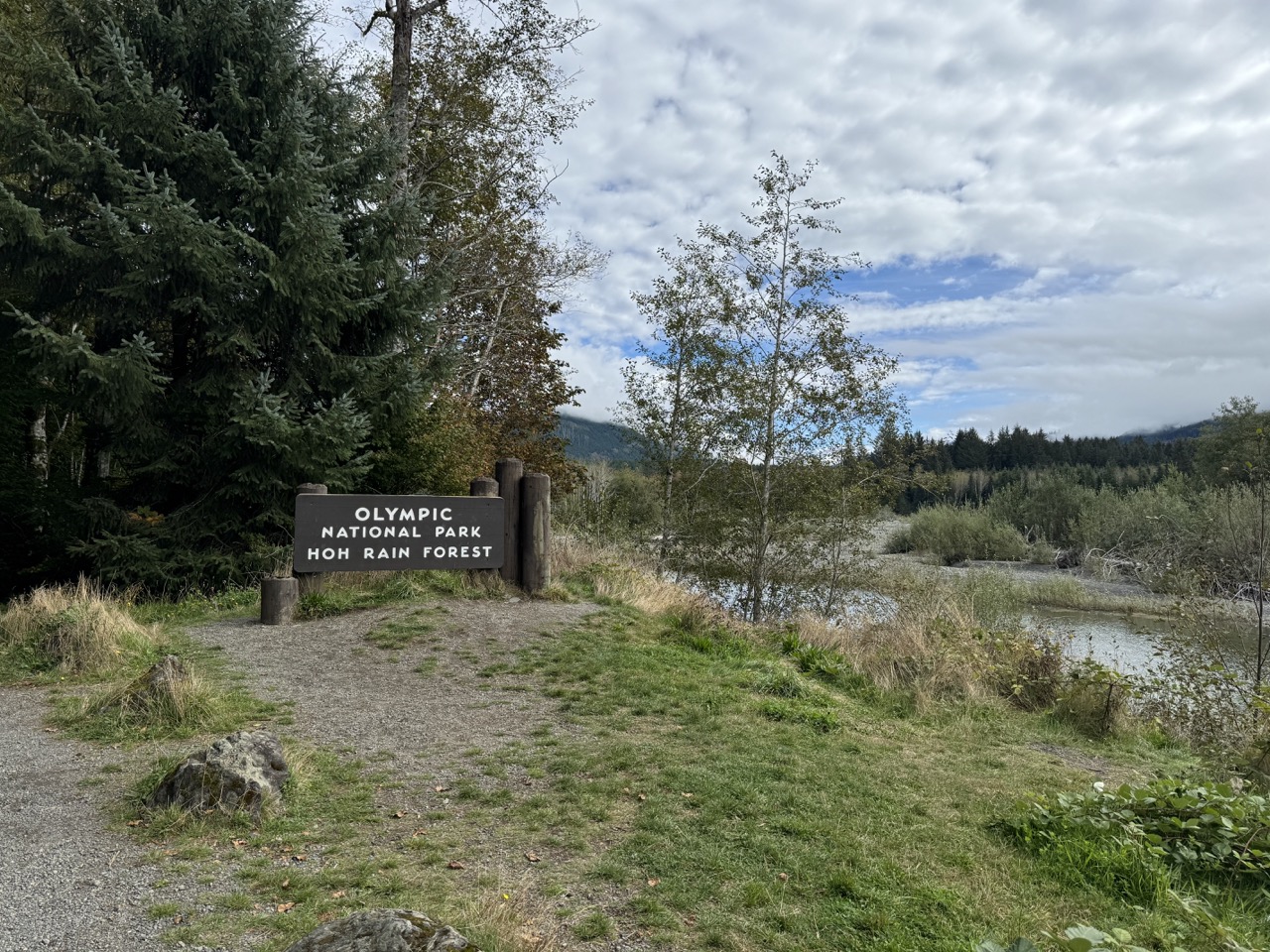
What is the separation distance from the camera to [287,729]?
5.60 meters

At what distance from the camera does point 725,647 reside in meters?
8.56

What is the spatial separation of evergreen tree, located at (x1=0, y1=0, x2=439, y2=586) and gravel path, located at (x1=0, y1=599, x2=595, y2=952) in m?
2.80

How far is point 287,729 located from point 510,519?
4995 mm

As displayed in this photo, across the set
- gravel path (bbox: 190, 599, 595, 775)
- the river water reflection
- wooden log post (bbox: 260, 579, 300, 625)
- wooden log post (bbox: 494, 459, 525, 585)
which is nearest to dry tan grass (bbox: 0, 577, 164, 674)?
gravel path (bbox: 190, 599, 595, 775)

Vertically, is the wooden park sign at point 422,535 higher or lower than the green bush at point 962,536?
higher

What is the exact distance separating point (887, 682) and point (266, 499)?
27.9 ft

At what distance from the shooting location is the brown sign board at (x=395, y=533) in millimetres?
9312

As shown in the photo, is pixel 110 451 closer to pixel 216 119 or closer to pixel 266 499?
pixel 266 499

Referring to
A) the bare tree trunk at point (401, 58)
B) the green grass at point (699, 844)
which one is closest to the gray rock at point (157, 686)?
the green grass at point (699, 844)

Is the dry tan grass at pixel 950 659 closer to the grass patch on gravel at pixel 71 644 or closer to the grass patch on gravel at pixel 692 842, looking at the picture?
the grass patch on gravel at pixel 692 842

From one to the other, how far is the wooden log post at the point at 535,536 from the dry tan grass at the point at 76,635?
13.6 ft

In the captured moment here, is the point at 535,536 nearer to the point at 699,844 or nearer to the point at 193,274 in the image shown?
the point at 193,274

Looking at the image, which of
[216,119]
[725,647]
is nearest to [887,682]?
[725,647]

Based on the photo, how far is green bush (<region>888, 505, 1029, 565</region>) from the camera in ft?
110
